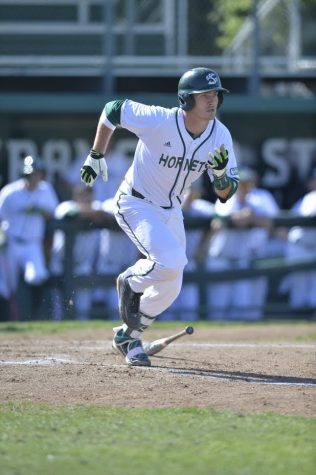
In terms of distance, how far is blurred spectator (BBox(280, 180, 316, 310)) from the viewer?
42.3ft

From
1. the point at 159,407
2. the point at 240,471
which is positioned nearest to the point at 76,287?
the point at 159,407

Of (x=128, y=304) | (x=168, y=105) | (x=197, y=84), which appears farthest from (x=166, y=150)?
(x=168, y=105)

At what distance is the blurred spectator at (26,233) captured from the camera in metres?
12.3

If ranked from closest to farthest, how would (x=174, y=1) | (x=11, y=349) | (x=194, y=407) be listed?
1. (x=194, y=407)
2. (x=11, y=349)
3. (x=174, y=1)

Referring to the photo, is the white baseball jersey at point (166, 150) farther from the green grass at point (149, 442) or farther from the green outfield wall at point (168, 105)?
the green outfield wall at point (168, 105)

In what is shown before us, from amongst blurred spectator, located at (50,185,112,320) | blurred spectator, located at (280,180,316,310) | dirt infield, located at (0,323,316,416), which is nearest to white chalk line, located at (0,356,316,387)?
dirt infield, located at (0,323,316,416)

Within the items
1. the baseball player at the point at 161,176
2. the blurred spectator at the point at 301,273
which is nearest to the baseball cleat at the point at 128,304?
the baseball player at the point at 161,176

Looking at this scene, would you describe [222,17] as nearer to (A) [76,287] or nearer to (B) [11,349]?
(A) [76,287]

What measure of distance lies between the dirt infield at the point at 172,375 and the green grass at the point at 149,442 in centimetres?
29

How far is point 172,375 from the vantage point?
6672mm

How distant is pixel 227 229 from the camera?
12.7 metres

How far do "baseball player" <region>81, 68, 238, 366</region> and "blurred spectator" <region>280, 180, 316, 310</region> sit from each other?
5.90 m

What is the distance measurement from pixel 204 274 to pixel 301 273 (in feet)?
4.22

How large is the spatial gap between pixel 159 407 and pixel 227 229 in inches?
279
